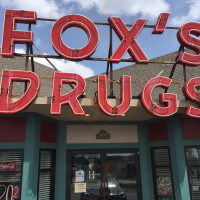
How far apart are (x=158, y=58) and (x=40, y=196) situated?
40.5ft

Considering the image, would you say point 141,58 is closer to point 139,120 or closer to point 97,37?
point 97,37

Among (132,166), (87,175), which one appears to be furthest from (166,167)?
(87,175)

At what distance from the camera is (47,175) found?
8.88 metres

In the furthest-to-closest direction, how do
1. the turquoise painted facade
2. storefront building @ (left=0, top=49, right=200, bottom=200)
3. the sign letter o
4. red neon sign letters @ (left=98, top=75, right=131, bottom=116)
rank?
the sign letter o → storefront building @ (left=0, top=49, right=200, bottom=200) → the turquoise painted facade → red neon sign letters @ (left=98, top=75, right=131, bottom=116)

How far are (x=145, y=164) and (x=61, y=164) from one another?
3.93m

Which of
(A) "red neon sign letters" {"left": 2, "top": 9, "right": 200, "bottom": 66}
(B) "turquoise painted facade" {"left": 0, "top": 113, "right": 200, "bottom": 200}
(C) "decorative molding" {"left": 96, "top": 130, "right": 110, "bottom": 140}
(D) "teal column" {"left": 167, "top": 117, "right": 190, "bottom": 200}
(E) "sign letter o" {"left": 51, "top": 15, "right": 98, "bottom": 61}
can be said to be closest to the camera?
(B) "turquoise painted facade" {"left": 0, "top": 113, "right": 200, "bottom": 200}

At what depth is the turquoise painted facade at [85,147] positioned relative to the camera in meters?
7.90

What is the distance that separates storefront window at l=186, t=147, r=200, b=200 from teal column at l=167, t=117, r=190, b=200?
243 millimetres

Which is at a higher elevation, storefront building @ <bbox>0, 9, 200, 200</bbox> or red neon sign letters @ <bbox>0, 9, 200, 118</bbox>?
red neon sign letters @ <bbox>0, 9, 200, 118</bbox>

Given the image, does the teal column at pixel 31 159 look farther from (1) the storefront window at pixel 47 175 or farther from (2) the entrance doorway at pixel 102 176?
(2) the entrance doorway at pixel 102 176

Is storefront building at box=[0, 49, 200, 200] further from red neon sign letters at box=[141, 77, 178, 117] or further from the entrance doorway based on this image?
red neon sign letters at box=[141, 77, 178, 117]

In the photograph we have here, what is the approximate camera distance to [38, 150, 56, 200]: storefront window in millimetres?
8516

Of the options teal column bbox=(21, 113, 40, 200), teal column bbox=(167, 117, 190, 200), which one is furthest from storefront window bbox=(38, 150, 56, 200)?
teal column bbox=(167, 117, 190, 200)

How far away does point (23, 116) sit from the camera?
27.4 feet
